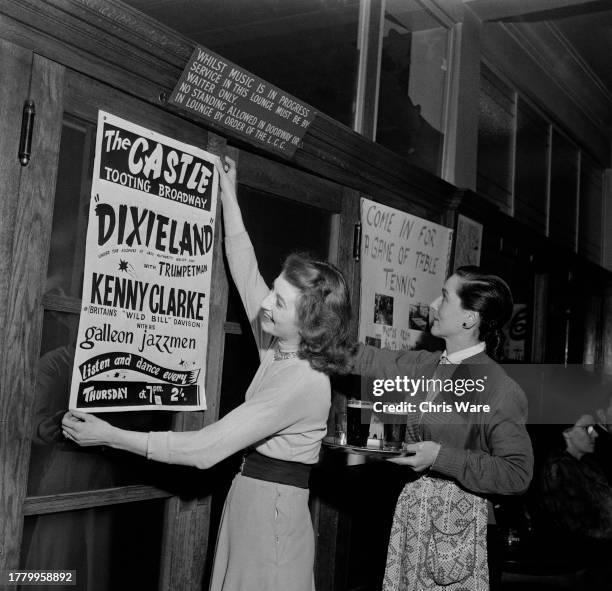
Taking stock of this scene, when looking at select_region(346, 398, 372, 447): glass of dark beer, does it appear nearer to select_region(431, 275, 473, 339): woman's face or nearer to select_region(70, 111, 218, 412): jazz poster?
select_region(431, 275, 473, 339): woman's face

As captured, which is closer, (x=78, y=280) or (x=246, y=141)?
(x=78, y=280)

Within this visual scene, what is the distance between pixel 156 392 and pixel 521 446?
1214 millimetres

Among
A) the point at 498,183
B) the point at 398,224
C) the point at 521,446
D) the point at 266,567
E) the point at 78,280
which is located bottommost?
the point at 266,567

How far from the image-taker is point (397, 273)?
3.71 meters

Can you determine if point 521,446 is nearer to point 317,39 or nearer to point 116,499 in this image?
point 116,499

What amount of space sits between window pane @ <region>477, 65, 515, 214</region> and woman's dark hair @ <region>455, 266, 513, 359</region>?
2626 millimetres

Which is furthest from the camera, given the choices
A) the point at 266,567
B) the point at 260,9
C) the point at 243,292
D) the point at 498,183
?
the point at 498,183

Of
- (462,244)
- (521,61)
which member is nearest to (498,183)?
(521,61)

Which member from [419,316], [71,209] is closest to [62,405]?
[71,209]

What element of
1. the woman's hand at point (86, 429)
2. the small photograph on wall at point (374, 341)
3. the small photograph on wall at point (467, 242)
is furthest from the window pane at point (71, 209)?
the small photograph on wall at point (467, 242)

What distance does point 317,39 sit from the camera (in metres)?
3.55

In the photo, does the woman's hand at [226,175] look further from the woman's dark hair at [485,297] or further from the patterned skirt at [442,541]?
the patterned skirt at [442,541]

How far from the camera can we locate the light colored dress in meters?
2.15

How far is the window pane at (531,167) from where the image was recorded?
6.06m
